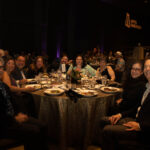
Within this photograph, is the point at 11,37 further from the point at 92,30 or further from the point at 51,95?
the point at 51,95

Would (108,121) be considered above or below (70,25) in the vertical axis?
below

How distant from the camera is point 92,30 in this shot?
460 inches

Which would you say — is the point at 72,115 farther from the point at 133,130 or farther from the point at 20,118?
the point at 133,130

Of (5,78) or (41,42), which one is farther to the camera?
(41,42)

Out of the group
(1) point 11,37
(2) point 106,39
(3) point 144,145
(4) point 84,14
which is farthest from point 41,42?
(3) point 144,145

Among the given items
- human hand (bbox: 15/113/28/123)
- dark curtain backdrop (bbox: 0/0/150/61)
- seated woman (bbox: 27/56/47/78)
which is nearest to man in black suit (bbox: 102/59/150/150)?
human hand (bbox: 15/113/28/123)

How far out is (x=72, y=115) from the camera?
2.28 m

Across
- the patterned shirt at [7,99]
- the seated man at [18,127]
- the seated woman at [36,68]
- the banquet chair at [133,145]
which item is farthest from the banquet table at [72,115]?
the seated woman at [36,68]

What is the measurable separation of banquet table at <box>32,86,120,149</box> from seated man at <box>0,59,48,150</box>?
1.05 feet

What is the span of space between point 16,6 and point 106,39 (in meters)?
7.56

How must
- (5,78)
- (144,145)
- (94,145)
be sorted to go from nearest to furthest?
(144,145)
(5,78)
(94,145)

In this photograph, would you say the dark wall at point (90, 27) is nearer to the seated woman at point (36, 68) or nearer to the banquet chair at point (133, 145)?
the seated woman at point (36, 68)

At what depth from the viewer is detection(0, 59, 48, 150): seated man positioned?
1678 mm

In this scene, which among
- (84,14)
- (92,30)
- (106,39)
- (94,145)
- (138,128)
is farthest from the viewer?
(106,39)
